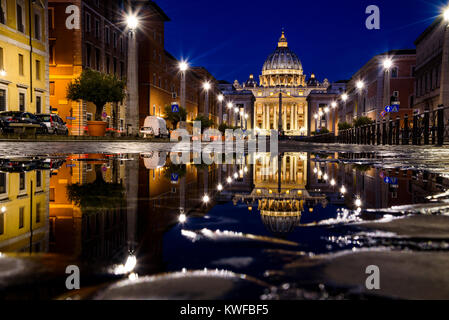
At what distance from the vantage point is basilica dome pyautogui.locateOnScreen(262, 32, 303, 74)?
516 ft

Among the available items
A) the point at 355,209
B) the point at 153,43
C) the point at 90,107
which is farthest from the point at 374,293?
the point at 153,43

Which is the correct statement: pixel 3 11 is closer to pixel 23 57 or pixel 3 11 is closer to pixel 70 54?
pixel 23 57

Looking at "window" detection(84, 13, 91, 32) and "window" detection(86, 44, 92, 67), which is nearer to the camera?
"window" detection(84, 13, 91, 32)

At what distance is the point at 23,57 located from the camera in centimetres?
2583

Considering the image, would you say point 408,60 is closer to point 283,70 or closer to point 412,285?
point 412,285

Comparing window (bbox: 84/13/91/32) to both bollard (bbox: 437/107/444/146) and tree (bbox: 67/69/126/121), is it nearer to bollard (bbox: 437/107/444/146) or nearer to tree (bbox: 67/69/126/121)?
tree (bbox: 67/69/126/121)

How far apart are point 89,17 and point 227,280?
122 feet

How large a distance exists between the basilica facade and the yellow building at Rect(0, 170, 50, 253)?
13464 centimetres

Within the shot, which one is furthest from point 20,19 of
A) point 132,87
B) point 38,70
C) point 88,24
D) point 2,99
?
point 132,87

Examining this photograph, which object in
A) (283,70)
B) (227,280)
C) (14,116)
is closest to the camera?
(227,280)

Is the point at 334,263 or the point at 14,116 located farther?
the point at 14,116

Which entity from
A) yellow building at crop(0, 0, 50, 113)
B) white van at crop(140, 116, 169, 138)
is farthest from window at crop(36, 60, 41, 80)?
white van at crop(140, 116, 169, 138)

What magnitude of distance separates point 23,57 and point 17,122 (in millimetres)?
8996
